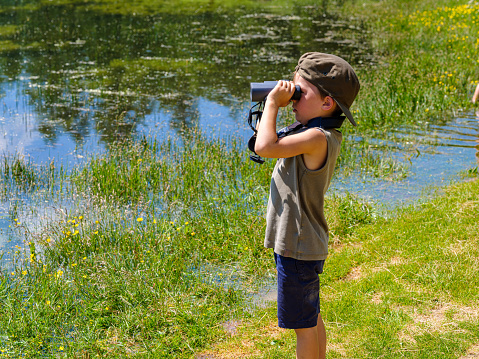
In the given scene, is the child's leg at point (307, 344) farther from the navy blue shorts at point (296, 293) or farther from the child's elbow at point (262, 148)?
the child's elbow at point (262, 148)

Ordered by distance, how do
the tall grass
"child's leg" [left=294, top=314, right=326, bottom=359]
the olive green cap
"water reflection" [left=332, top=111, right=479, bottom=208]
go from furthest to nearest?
1. "water reflection" [left=332, top=111, right=479, bottom=208]
2. the tall grass
3. "child's leg" [left=294, top=314, right=326, bottom=359]
4. the olive green cap

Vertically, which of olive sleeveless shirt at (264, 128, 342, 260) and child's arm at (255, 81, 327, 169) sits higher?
child's arm at (255, 81, 327, 169)

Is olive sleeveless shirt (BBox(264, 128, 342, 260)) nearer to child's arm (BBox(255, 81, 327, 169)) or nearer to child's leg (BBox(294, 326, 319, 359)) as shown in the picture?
child's arm (BBox(255, 81, 327, 169))

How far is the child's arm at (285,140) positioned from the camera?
8.66 feet

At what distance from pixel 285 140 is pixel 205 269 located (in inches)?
97.6

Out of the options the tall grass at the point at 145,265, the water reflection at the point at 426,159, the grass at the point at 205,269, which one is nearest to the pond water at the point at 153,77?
the water reflection at the point at 426,159

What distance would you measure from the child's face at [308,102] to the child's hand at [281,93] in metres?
0.07

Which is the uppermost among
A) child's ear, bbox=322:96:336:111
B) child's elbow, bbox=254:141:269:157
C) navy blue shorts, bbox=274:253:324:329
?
child's ear, bbox=322:96:336:111

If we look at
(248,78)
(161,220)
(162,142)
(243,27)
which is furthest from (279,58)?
(161,220)

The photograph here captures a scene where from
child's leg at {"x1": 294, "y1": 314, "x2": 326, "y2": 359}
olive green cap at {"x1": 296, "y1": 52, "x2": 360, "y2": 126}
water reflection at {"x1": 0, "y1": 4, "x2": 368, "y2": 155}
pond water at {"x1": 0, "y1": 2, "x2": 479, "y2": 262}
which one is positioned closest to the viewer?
olive green cap at {"x1": 296, "y1": 52, "x2": 360, "y2": 126}

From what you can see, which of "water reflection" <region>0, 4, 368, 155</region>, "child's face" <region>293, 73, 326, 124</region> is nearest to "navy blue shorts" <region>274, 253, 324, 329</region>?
"child's face" <region>293, 73, 326, 124</region>

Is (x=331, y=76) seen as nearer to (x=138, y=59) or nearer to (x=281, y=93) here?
(x=281, y=93)

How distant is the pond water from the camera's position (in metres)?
8.14

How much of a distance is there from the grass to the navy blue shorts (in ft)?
2.75
